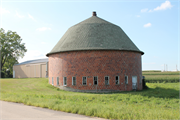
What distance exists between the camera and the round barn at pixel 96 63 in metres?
24.3

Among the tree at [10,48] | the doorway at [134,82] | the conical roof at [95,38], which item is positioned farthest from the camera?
the tree at [10,48]

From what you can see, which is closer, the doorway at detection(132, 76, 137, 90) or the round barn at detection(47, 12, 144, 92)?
the round barn at detection(47, 12, 144, 92)

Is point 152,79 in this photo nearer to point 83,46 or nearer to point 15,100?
point 83,46

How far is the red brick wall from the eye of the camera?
79.8 feet

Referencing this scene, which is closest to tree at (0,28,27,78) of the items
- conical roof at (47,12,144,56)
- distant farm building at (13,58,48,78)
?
distant farm building at (13,58,48,78)

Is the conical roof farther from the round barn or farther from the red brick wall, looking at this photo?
the red brick wall

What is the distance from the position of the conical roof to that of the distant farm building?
1453cm

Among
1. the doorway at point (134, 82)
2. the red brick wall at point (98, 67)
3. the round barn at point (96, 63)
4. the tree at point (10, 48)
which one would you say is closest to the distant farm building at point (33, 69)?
the tree at point (10, 48)

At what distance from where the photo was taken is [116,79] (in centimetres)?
2491

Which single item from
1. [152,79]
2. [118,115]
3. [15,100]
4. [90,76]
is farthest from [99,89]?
[152,79]

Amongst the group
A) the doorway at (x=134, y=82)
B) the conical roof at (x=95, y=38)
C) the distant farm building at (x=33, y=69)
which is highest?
the conical roof at (x=95, y=38)

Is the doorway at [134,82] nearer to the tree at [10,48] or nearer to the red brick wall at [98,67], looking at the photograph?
the red brick wall at [98,67]

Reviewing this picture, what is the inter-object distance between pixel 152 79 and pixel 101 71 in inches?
987

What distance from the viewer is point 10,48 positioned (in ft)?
182
